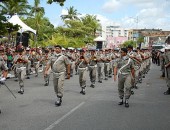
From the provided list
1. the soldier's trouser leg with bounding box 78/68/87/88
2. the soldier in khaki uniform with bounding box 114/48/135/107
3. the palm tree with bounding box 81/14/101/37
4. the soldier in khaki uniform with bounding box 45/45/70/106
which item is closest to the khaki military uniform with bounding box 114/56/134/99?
the soldier in khaki uniform with bounding box 114/48/135/107

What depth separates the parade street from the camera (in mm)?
8305

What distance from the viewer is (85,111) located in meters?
10.2

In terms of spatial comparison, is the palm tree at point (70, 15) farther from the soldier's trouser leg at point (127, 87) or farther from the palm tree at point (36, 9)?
the soldier's trouser leg at point (127, 87)

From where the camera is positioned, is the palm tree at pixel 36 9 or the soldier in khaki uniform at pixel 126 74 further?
the palm tree at pixel 36 9

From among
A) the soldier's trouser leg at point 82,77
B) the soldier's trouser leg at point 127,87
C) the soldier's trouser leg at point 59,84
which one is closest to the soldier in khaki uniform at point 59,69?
the soldier's trouser leg at point 59,84

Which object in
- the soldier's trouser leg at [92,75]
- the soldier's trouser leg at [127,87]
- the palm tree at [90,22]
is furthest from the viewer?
the palm tree at [90,22]

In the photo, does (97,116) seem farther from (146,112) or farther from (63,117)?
(146,112)

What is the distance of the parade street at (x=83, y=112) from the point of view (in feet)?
27.2

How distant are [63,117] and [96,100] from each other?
3.35 metres

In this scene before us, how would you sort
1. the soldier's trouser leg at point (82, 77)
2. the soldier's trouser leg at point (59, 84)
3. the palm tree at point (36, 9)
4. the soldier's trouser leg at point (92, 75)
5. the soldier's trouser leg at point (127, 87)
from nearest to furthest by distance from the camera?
1. the soldier's trouser leg at point (127, 87)
2. the soldier's trouser leg at point (59, 84)
3. the soldier's trouser leg at point (82, 77)
4. the soldier's trouser leg at point (92, 75)
5. the palm tree at point (36, 9)

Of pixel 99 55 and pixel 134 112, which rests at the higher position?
pixel 99 55

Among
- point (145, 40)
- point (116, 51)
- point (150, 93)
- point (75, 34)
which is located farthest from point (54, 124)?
point (145, 40)

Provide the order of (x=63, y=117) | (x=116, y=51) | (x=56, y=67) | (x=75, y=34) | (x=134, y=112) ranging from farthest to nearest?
1. (x=75, y=34)
2. (x=116, y=51)
3. (x=56, y=67)
4. (x=134, y=112)
5. (x=63, y=117)

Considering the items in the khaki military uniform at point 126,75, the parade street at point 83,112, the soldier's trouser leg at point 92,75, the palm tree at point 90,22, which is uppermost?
the palm tree at point 90,22
